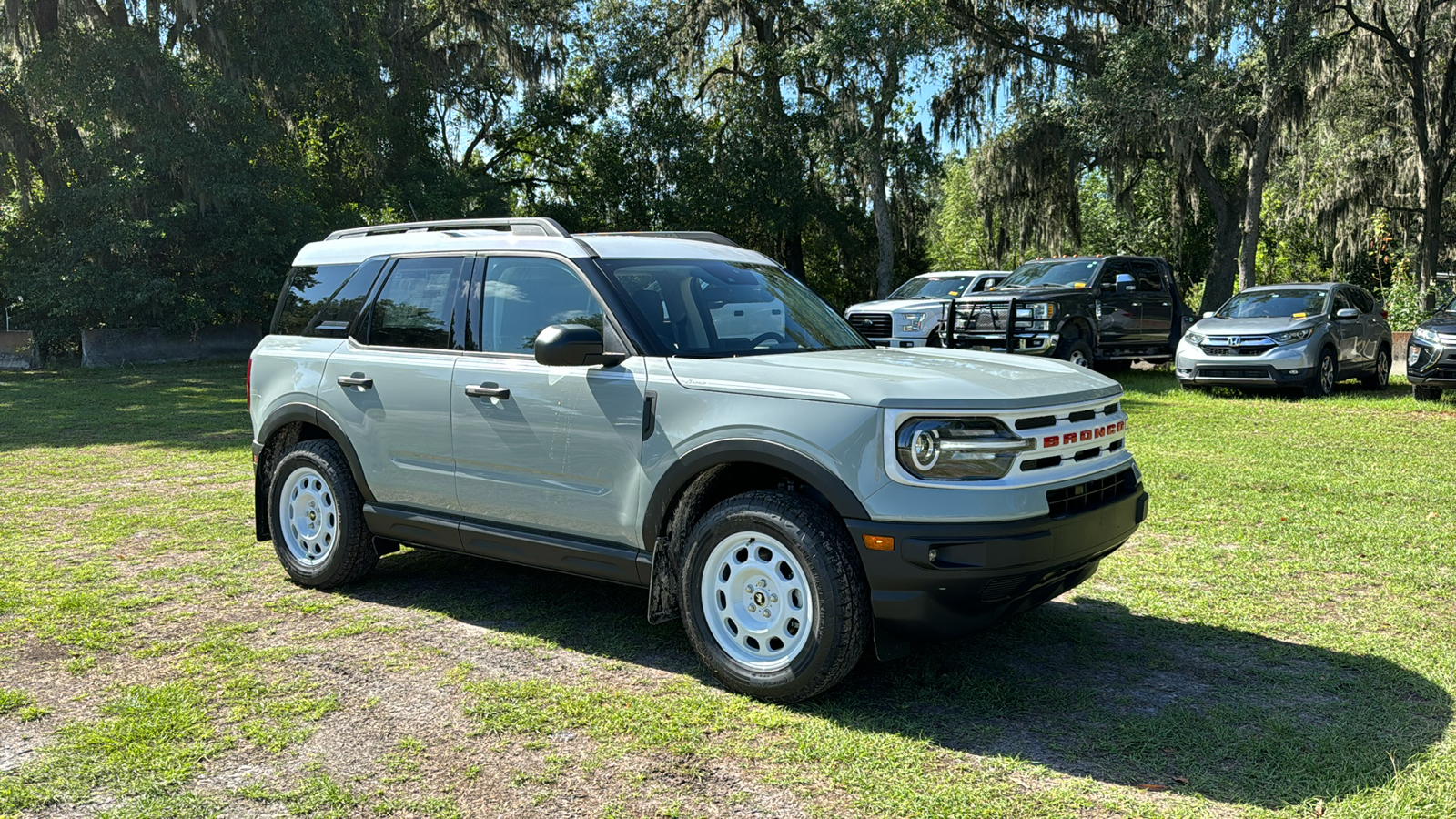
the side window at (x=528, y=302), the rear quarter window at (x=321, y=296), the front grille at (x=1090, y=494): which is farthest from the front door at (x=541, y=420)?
the front grille at (x=1090, y=494)

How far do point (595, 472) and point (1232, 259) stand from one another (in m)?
27.7

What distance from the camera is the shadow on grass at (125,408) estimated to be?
490 inches

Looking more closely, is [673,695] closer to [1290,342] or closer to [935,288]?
[1290,342]

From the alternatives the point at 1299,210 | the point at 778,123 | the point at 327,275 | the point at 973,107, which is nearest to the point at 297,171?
the point at 778,123

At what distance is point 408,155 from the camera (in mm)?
28922

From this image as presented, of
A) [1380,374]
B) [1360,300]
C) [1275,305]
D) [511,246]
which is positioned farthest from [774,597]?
[1360,300]

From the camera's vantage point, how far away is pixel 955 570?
392 cm

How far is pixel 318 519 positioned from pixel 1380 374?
16.6 m

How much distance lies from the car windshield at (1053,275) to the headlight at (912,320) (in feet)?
4.43

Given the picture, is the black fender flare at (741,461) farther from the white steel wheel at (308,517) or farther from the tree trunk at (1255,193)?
the tree trunk at (1255,193)

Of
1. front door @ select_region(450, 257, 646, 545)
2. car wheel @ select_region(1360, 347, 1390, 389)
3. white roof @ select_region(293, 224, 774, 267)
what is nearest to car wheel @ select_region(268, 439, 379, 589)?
front door @ select_region(450, 257, 646, 545)

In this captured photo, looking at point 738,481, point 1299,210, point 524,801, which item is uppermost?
point 1299,210

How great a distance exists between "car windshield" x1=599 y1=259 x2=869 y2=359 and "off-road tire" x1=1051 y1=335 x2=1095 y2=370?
12.1 metres

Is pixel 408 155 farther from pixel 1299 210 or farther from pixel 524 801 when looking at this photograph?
pixel 524 801
